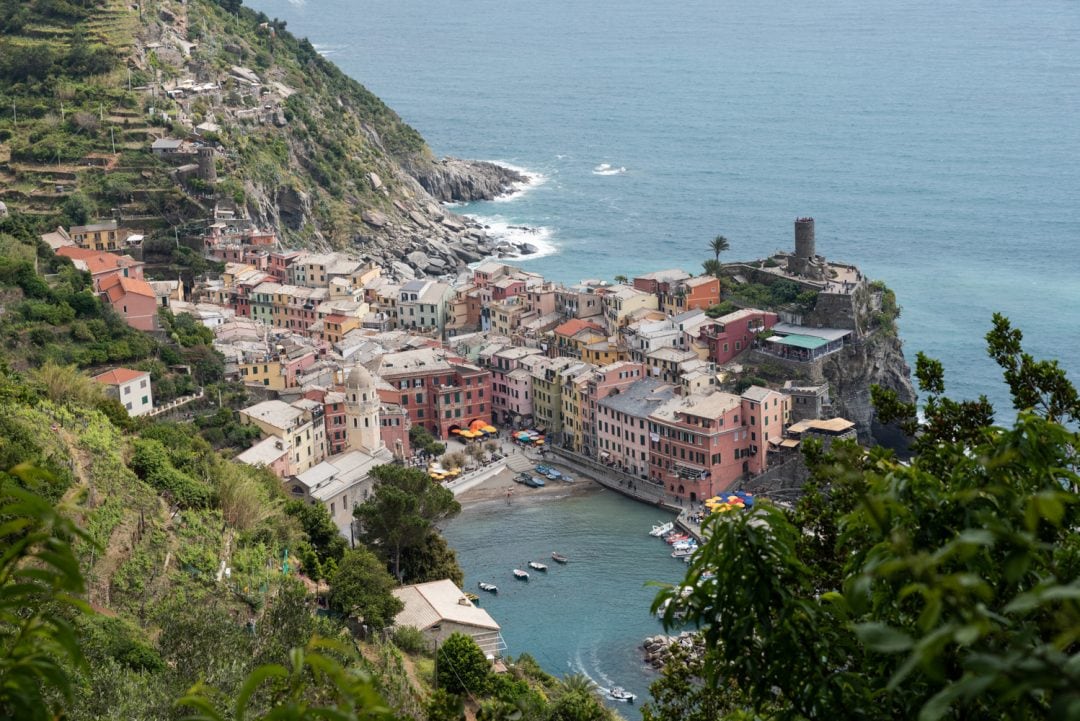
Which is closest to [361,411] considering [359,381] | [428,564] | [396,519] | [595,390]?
[359,381]

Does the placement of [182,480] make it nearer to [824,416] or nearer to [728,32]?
[824,416]

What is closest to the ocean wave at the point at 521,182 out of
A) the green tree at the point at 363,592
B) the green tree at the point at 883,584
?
the green tree at the point at 363,592

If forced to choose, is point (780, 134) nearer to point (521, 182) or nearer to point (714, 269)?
point (521, 182)

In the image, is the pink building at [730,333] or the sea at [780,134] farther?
the sea at [780,134]

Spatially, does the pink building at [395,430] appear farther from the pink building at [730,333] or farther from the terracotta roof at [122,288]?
the pink building at [730,333]

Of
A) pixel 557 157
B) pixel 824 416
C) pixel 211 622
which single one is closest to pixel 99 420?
pixel 211 622

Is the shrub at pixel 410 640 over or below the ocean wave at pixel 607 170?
below
